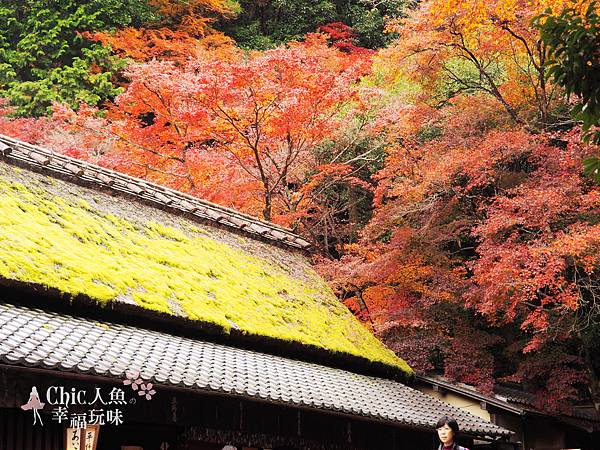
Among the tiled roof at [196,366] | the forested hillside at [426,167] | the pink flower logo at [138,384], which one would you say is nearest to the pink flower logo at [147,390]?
the pink flower logo at [138,384]

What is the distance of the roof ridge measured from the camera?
31.7ft

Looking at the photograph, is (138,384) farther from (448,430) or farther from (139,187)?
(139,187)

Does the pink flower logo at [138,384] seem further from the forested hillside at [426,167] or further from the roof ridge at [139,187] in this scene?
the forested hillside at [426,167]

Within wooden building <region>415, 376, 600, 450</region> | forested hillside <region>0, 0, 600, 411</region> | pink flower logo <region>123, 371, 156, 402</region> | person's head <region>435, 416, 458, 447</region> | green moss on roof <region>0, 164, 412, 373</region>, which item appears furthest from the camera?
wooden building <region>415, 376, 600, 450</region>

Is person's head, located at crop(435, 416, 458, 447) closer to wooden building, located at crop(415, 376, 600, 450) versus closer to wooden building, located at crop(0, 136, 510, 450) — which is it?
wooden building, located at crop(0, 136, 510, 450)

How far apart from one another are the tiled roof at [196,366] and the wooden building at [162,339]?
0.09 feet

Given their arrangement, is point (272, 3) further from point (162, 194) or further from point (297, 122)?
point (162, 194)

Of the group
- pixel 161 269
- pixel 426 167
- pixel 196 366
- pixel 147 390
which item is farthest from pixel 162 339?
pixel 426 167

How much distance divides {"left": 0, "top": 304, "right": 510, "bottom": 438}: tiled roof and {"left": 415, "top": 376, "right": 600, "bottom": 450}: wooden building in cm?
214

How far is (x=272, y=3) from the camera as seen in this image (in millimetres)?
28609

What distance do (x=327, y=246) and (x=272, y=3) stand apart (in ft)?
46.2

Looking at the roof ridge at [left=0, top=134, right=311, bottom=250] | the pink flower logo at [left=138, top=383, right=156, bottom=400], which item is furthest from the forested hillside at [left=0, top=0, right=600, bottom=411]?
the pink flower logo at [left=138, top=383, right=156, bottom=400]

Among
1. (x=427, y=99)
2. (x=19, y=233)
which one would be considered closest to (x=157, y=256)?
(x=19, y=233)

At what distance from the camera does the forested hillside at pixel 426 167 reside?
12.1 meters
